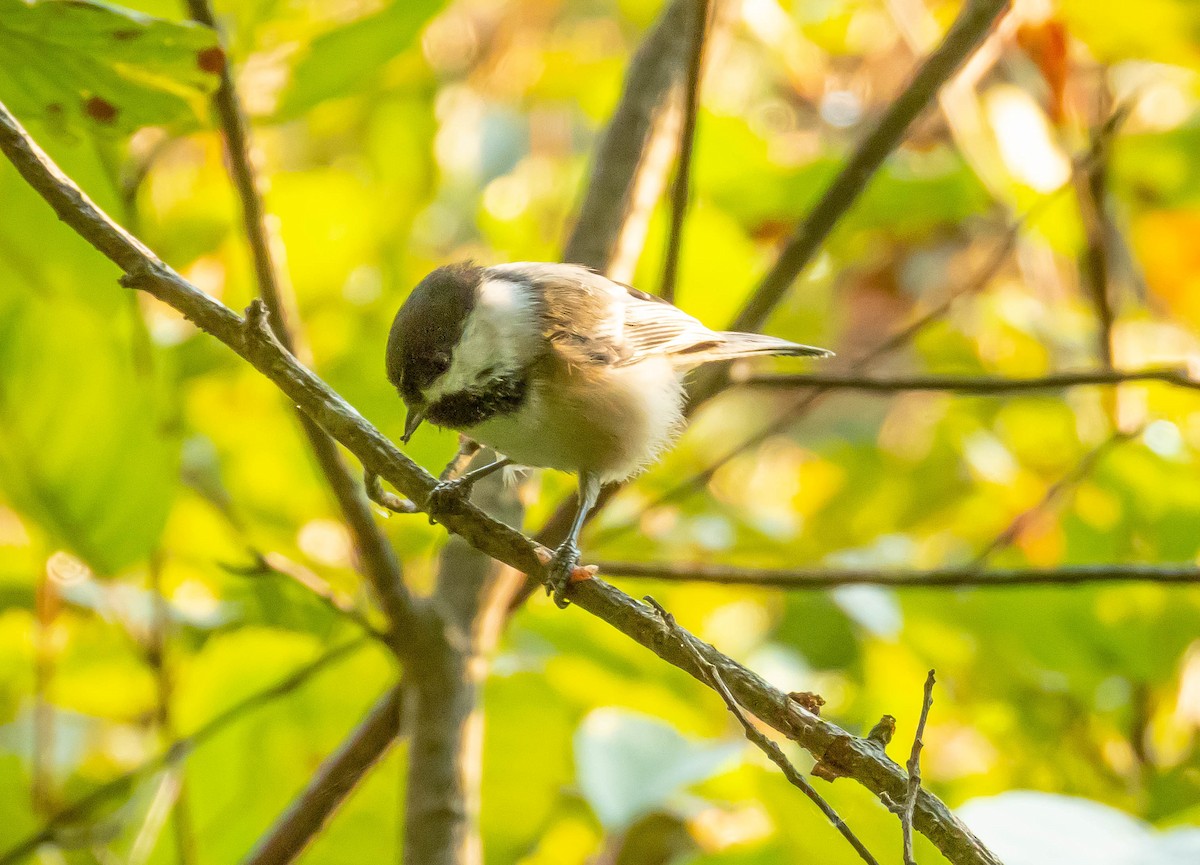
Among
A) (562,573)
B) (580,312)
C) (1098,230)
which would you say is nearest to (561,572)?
(562,573)

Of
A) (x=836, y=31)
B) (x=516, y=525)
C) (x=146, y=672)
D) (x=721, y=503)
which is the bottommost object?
(x=146, y=672)

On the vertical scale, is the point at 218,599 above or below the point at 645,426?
below

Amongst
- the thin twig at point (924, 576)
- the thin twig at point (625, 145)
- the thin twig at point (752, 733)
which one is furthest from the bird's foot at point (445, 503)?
the thin twig at point (625, 145)

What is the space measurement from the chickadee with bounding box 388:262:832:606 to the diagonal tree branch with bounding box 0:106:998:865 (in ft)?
1.11

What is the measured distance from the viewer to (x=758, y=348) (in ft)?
4.00

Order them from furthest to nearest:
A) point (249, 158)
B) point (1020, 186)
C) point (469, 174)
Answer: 1. point (469, 174)
2. point (1020, 186)
3. point (249, 158)

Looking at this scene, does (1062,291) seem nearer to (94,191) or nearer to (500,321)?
(500,321)

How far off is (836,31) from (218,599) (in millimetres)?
1483

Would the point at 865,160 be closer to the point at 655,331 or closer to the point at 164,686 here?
the point at 655,331

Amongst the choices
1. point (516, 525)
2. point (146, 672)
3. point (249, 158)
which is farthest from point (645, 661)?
point (249, 158)

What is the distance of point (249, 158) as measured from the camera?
92 centimetres

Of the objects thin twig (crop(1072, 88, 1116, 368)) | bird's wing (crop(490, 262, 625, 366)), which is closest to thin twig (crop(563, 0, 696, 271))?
bird's wing (crop(490, 262, 625, 366))

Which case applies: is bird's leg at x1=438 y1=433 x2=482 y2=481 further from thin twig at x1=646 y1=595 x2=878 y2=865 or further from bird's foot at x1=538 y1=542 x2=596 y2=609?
thin twig at x1=646 y1=595 x2=878 y2=865

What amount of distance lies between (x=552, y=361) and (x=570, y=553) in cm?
27
